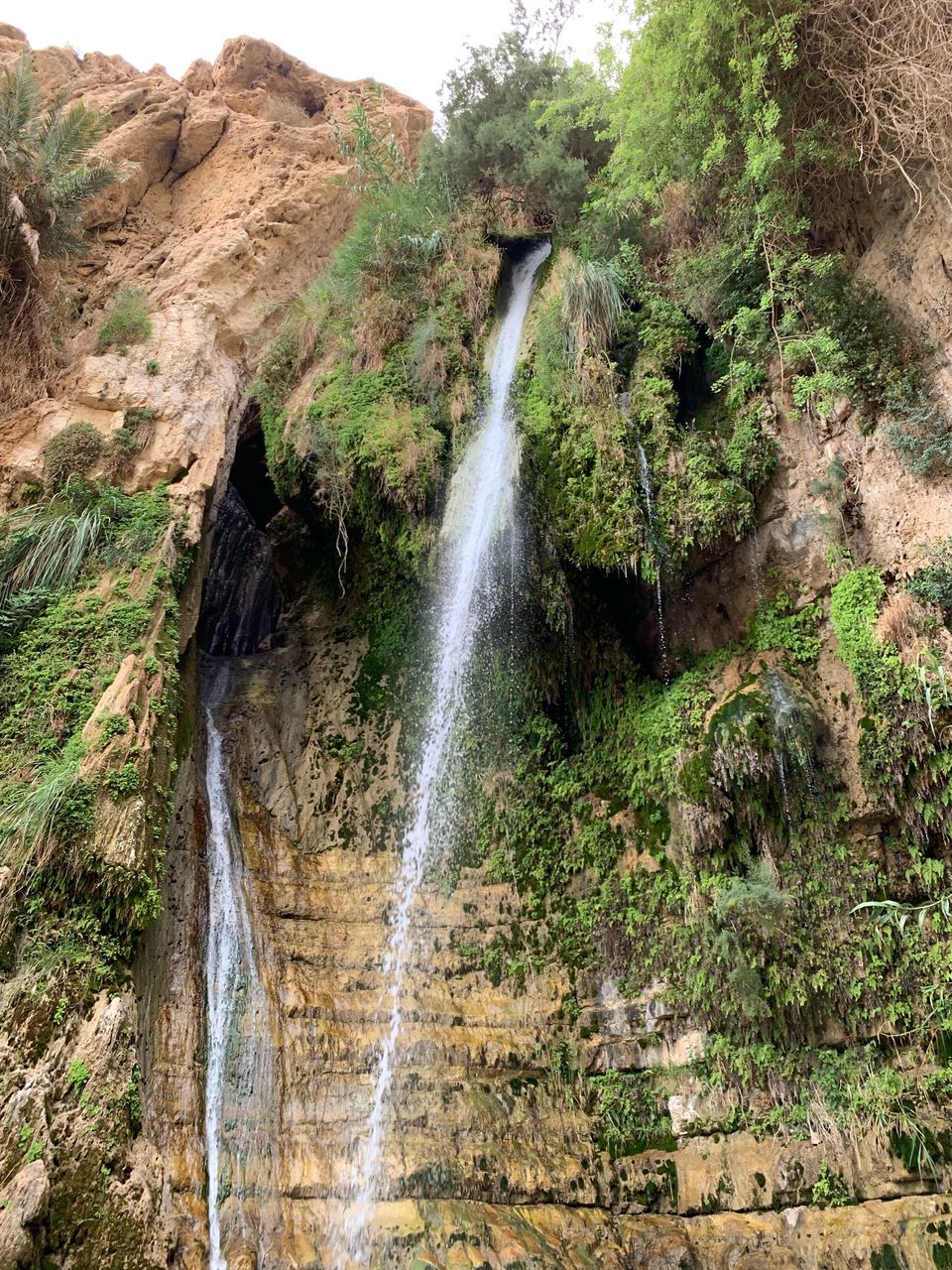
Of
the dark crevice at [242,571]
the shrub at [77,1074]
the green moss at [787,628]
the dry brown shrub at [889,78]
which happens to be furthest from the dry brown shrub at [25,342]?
the dry brown shrub at [889,78]

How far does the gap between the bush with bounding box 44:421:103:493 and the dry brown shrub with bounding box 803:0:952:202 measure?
8709 millimetres

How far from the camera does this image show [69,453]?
870 cm

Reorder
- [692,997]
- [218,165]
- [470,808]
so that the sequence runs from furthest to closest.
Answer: [218,165]
[470,808]
[692,997]

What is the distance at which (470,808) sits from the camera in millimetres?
8633

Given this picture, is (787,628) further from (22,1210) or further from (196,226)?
(196,226)

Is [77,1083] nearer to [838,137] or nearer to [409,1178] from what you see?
[409,1178]

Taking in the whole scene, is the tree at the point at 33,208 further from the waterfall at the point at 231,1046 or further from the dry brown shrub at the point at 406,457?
the waterfall at the point at 231,1046

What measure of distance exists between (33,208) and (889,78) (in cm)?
1033

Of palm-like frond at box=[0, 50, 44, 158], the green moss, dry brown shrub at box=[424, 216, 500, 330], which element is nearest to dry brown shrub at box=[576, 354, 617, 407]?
dry brown shrub at box=[424, 216, 500, 330]

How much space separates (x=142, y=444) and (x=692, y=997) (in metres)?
8.43

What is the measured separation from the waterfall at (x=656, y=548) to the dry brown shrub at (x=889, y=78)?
346 centimetres

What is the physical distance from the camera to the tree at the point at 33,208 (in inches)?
384

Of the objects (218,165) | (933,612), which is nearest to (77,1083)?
(933,612)

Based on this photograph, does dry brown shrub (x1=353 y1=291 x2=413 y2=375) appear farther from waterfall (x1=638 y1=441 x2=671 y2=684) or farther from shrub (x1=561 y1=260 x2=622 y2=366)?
waterfall (x1=638 y1=441 x2=671 y2=684)
